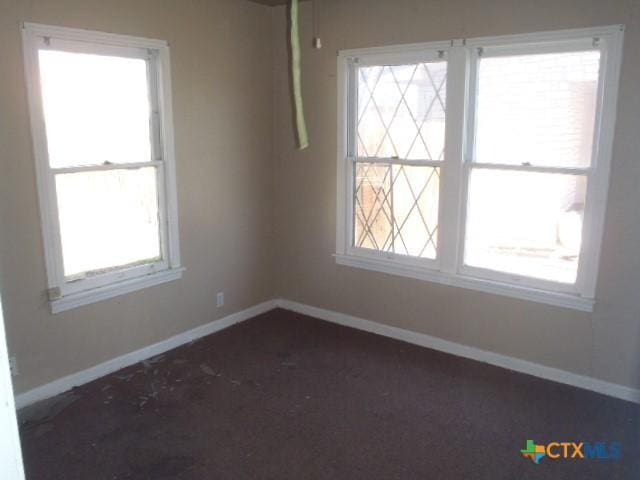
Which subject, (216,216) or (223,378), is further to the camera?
(216,216)

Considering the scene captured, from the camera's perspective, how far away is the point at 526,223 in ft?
11.5

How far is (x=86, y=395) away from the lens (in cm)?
333

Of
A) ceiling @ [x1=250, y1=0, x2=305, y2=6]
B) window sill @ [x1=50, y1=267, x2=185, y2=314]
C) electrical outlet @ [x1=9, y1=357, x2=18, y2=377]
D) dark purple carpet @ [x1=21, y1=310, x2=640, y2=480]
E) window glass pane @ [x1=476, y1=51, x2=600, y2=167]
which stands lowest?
dark purple carpet @ [x1=21, y1=310, x2=640, y2=480]

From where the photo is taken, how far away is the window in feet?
10.3

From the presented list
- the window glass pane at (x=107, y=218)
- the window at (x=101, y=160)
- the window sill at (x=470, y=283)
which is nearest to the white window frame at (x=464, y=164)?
the window sill at (x=470, y=283)

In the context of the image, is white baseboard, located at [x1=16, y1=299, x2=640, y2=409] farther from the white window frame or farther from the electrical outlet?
the white window frame

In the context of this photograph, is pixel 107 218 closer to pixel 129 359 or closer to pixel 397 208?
pixel 129 359

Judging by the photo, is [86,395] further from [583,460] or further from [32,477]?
[583,460]

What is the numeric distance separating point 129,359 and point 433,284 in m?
2.18

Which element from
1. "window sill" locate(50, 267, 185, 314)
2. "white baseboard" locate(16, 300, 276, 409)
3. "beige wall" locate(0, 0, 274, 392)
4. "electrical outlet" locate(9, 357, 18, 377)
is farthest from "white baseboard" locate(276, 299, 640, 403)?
"electrical outlet" locate(9, 357, 18, 377)

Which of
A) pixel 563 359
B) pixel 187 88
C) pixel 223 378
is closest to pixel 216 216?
pixel 187 88

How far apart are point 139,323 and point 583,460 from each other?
111 inches

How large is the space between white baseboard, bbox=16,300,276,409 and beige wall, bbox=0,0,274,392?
0.15 ft

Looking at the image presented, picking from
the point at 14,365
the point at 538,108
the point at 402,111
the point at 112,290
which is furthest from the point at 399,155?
the point at 14,365
